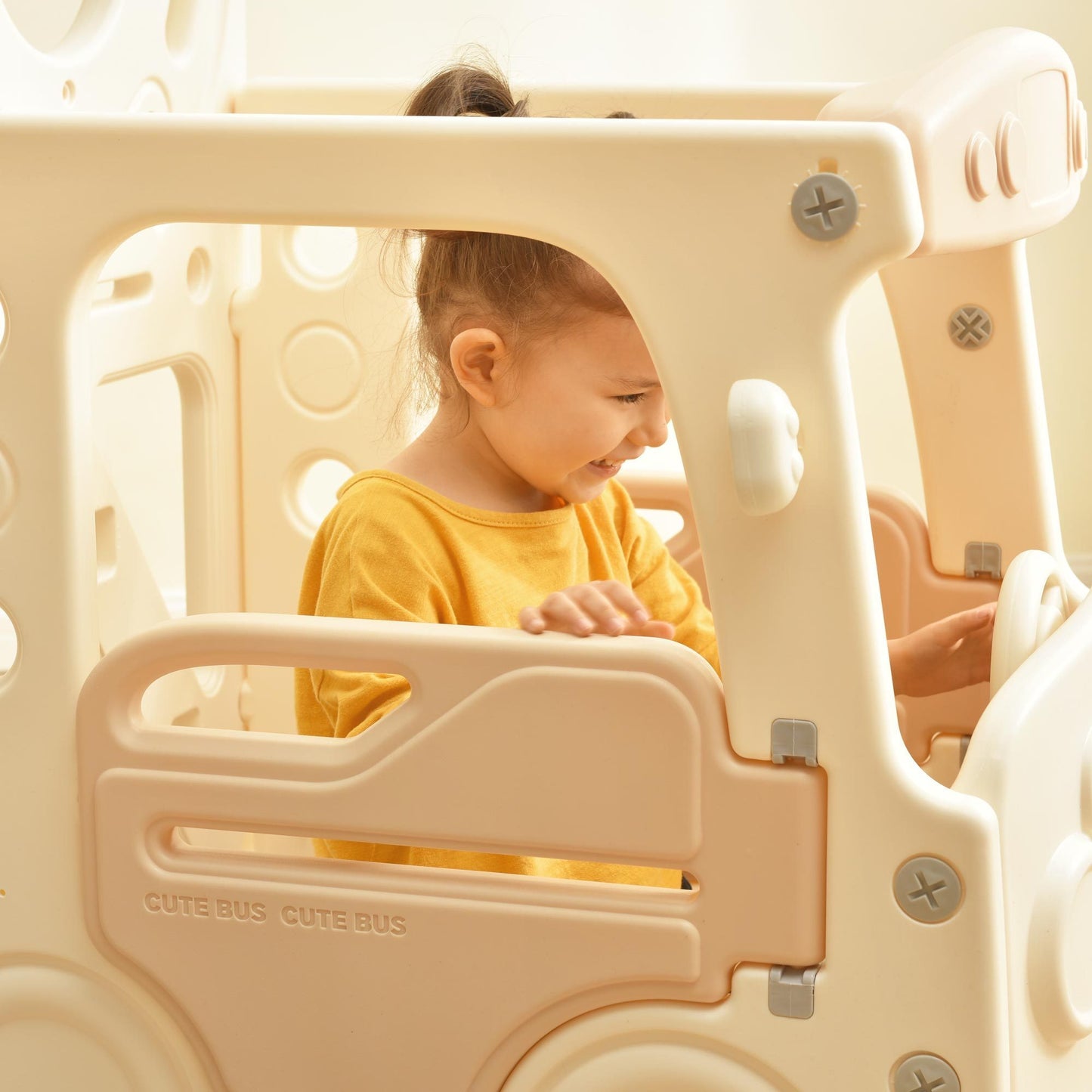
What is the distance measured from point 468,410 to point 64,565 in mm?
299

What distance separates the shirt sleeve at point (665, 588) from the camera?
1.06 metres

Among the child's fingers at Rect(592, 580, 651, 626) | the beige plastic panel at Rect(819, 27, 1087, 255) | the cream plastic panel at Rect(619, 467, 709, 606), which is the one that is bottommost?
the child's fingers at Rect(592, 580, 651, 626)

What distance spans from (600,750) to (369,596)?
19 cm

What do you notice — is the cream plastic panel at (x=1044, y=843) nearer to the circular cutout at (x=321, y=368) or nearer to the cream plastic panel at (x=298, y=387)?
the cream plastic panel at (x=298, y=387)

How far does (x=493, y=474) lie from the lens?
97 cm

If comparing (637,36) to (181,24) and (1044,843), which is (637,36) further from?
(1044,843)

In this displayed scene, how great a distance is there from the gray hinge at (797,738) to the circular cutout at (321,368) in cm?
66

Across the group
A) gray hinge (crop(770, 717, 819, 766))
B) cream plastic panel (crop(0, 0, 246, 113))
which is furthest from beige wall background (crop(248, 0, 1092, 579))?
gray hinge (crop(770, 717, 819, 766))

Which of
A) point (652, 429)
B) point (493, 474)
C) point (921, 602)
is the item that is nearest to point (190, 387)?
point (493, 474)

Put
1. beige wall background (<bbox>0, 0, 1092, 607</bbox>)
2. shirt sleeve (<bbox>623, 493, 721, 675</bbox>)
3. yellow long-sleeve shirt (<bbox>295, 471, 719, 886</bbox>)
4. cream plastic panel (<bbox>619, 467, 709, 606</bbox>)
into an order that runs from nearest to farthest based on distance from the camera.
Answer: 1. yellow long-sleeve shirt (<bbox>295, 471, 719, 886</bbox>)
2. shirt sleeve (<bbox>623, 493, 721, 675</bbox>)
3. cream plastic panel (<bbox>619, 467, 709, 606</bbox>)
4. beige wall background (<bbox>0, 0, 1092, 607</bbox>)

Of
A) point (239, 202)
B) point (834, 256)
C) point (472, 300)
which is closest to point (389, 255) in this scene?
point (472, 300)

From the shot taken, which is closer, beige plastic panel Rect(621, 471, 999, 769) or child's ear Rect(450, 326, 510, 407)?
child's ear Rect(450, 326, 510, 407)

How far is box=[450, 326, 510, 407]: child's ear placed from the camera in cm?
90

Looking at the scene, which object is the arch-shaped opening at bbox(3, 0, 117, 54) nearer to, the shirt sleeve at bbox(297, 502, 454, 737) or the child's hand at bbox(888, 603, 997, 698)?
the shirt sleeve at bbox(297, 502, 454, 737)
